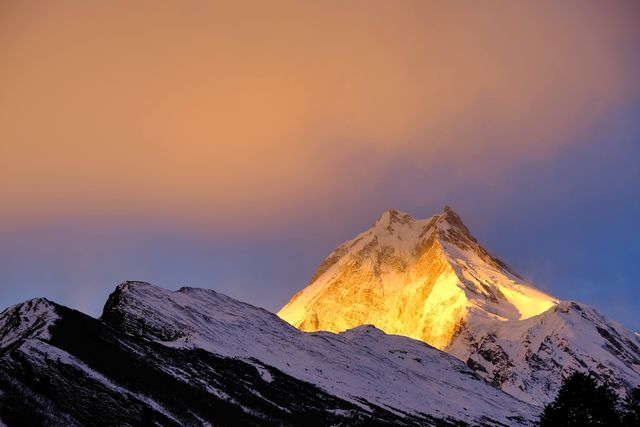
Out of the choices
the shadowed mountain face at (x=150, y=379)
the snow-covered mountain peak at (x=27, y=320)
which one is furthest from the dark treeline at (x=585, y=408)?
the snow-covered mountain peak at (x=27, y=320)

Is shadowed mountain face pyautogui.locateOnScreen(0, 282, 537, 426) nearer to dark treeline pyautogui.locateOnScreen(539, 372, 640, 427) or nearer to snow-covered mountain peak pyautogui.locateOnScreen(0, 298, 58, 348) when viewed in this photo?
snow-covered mountain peak pyautogui.locateOnScreen(0, 298, 58, 348)

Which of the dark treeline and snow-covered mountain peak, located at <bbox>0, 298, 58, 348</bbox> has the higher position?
the dark treeline

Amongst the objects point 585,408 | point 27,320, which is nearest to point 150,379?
point 27,320

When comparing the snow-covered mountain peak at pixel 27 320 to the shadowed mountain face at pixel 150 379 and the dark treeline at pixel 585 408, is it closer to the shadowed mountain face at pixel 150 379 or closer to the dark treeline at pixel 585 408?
the shadowed mountain face at pixel 150 379

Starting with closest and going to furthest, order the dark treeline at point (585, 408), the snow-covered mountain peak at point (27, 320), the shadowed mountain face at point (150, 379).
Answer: the dark treeline at point (585, 408)
the shadowed mountain face at point (150, 379)
the snow-covered mountain peak at point (27, 320)

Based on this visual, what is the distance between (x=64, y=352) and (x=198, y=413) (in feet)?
74.0

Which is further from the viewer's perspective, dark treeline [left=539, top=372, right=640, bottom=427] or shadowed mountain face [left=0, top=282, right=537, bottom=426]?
shadowed mountain face [left=0, top=282, right=537, bottom=426]

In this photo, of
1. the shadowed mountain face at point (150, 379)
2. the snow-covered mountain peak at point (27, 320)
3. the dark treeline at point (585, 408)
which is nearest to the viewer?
the dark treeline at point (585, 408)

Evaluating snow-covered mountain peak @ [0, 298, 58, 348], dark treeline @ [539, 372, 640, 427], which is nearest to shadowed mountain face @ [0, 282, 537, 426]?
snow-covered mountain peak @ [0, 298, 58, 348]

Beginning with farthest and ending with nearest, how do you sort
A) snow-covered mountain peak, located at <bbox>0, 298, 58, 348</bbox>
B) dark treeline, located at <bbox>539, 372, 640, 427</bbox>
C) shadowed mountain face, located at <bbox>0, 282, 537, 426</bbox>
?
snow-covered mountain peak, located at <bbox>0, 298, 58, 348</bbox>
shadowed mountain face, located at <bbox>0, 282, 537, 426</bbox>
dark treeline, located at <bbox>539, 372, 640, 427</bbox>

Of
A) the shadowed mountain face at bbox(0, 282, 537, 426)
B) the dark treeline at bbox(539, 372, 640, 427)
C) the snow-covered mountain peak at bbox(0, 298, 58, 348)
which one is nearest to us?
the dark treeline at bbox(539, 372, 640, 427)

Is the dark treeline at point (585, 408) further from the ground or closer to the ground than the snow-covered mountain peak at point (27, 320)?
further from the ground

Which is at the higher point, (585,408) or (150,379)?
(585,408)

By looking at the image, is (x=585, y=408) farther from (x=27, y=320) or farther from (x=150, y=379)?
(x=27, y=320)
